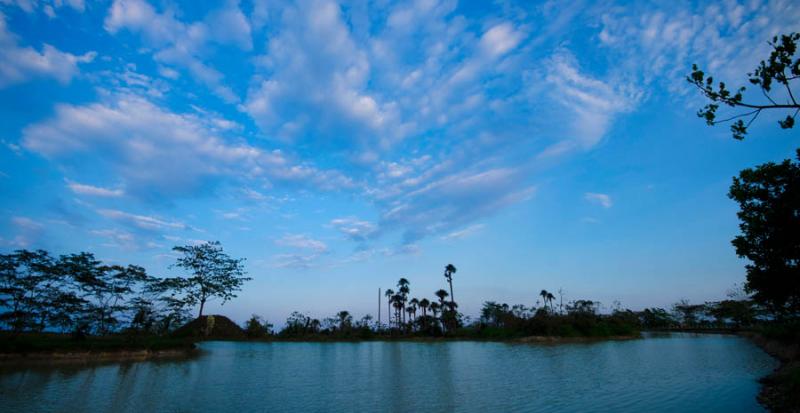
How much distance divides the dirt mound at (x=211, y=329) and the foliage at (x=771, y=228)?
5776 cm

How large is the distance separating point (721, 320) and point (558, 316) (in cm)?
5278

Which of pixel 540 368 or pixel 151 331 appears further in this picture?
pixel 151 331

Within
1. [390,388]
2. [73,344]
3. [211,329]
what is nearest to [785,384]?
[390,388]

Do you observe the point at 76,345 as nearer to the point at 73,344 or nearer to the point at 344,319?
the point at 73,344

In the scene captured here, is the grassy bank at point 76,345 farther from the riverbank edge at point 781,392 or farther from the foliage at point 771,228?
the foliage at point 771,228

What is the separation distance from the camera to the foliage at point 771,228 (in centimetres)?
1697

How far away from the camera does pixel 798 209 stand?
16.7 metres

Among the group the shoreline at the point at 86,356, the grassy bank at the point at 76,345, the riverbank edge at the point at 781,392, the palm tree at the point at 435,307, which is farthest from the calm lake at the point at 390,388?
the palm tree at the point at 435,307

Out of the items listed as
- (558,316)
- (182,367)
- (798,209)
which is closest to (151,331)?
(182,367)

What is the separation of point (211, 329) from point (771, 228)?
65927 mm

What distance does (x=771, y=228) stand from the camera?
58.6 ft

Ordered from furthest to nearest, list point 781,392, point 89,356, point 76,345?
point 89,356, point 76,345, point 781,392

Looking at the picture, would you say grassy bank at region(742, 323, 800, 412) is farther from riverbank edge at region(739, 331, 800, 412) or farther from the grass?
the grass

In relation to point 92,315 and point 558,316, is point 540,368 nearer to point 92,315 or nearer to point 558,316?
point 92,315
